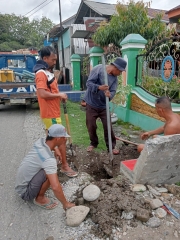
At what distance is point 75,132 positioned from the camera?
485 cm

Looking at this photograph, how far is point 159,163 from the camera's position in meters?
2.29

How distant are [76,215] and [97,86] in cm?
192

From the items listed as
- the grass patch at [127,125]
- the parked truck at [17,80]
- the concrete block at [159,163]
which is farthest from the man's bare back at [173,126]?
the parked truck at [17,80]

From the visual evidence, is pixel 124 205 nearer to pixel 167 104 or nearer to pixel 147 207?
pixel 147 207

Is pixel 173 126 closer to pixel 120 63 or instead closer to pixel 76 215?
pixel 120 63

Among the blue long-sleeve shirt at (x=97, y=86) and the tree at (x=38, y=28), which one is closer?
the blue long-sleeve shirt at (x=97, y=86)

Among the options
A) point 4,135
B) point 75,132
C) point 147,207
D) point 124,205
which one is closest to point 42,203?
point 124,205

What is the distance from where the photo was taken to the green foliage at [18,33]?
3850 centimetres

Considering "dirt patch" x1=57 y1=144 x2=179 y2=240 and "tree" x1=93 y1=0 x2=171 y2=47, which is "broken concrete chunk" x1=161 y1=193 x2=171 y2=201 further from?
"tree" x1=93 y1=0 x2=171 y2=47

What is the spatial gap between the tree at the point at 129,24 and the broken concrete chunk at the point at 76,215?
707 cm

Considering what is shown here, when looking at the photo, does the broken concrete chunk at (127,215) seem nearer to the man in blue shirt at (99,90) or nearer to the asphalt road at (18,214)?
the asphalt road at (18,214)

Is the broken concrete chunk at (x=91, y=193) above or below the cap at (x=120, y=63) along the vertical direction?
below

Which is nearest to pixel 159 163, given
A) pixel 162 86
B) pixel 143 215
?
pixel 143 215

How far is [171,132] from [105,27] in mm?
6570
